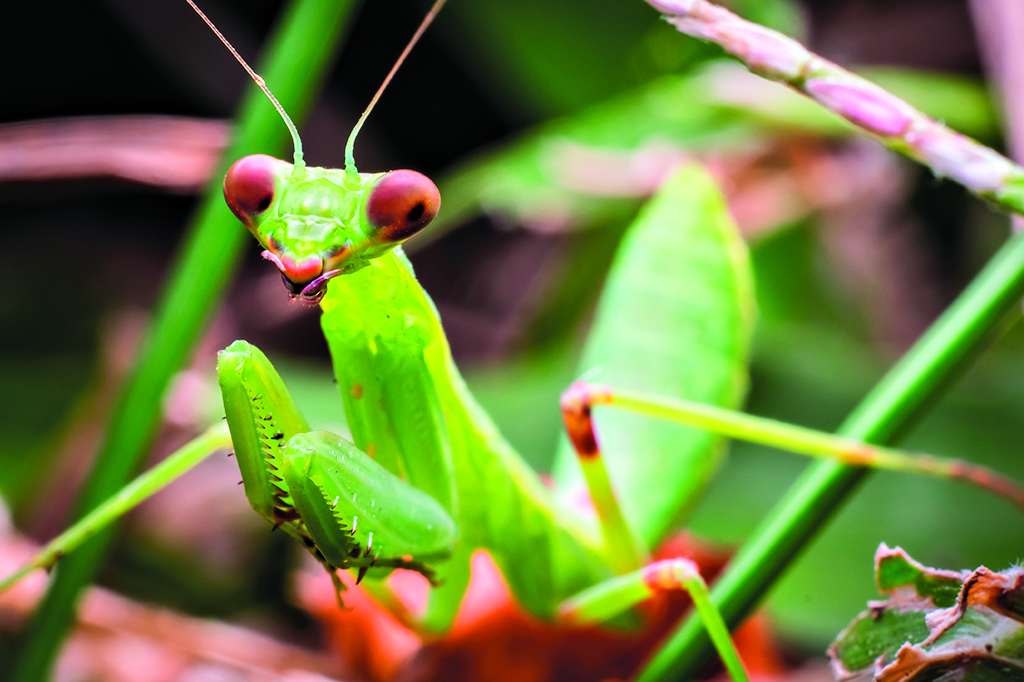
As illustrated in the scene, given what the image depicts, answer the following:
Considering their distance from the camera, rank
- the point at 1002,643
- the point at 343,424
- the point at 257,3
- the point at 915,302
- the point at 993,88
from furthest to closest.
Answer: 1. the point at 257,3
2. the point at 915,302
3. the point at 993,88
4. the point at 343,424
5. the point at 1002,643

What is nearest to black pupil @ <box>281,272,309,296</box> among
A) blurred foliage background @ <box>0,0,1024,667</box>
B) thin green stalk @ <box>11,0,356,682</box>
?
thin green stalk @ <box>11,0,356,682</box>

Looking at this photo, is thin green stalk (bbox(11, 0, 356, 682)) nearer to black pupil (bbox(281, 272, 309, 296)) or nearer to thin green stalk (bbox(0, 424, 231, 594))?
thin green stalk (bbox(0, 424, 231, 594))

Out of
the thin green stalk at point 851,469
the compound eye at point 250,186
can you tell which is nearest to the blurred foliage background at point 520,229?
the thin green stalk at point 851,469

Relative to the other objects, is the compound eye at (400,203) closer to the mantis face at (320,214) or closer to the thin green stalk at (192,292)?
the mantis face at (320,214)

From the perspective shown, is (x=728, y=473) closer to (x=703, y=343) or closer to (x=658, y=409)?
(x=703, y=343)

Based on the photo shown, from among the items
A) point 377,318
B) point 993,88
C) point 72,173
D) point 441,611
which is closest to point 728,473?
point 441,611

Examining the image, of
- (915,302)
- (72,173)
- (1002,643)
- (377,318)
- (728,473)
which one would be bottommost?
(1002,643)
